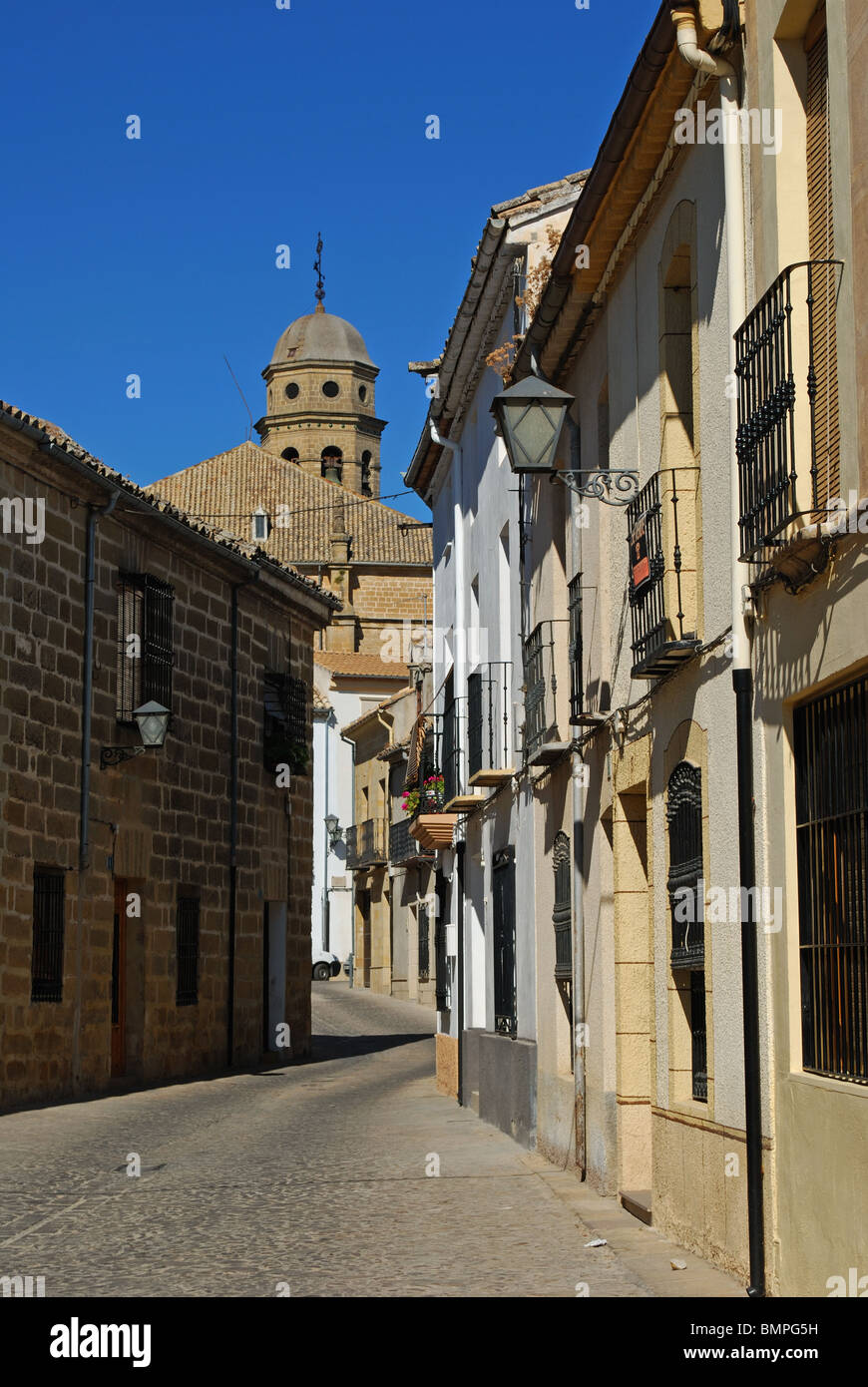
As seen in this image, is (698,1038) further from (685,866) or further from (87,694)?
(87,694)

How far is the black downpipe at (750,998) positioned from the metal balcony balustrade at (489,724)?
26.4 ft

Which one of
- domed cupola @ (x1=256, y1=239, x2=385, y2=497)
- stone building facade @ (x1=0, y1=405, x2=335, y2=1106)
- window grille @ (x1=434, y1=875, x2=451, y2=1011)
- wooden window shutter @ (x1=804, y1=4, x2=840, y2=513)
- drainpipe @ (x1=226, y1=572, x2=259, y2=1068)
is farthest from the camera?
domed cupola @ (x1=256, y1=239, x2=385, y2=497)

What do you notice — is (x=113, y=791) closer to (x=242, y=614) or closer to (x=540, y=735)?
(x=242, y=614)

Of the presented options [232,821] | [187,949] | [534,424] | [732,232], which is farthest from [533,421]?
[232,821]

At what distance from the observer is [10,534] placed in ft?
55.5

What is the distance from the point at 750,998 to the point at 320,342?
7914 cm

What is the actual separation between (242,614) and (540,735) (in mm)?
11020

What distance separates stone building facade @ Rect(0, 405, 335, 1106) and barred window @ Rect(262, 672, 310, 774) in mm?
40

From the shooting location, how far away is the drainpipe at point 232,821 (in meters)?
23.2

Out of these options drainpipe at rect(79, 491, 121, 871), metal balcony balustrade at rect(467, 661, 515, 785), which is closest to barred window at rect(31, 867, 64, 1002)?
drainpipe at rect(79, 491, 121, 871)

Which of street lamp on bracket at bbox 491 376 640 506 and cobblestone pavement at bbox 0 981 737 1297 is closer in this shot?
cobblestone pavement at bbox 0 981 737 1297

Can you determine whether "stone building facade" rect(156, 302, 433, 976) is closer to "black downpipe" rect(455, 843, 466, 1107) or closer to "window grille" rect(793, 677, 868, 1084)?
"black downpipe" rect(455, 843, 466, 1107)

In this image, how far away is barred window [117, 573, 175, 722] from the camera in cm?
1986

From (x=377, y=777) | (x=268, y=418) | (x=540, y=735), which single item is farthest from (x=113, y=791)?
(x=268, y=418)
